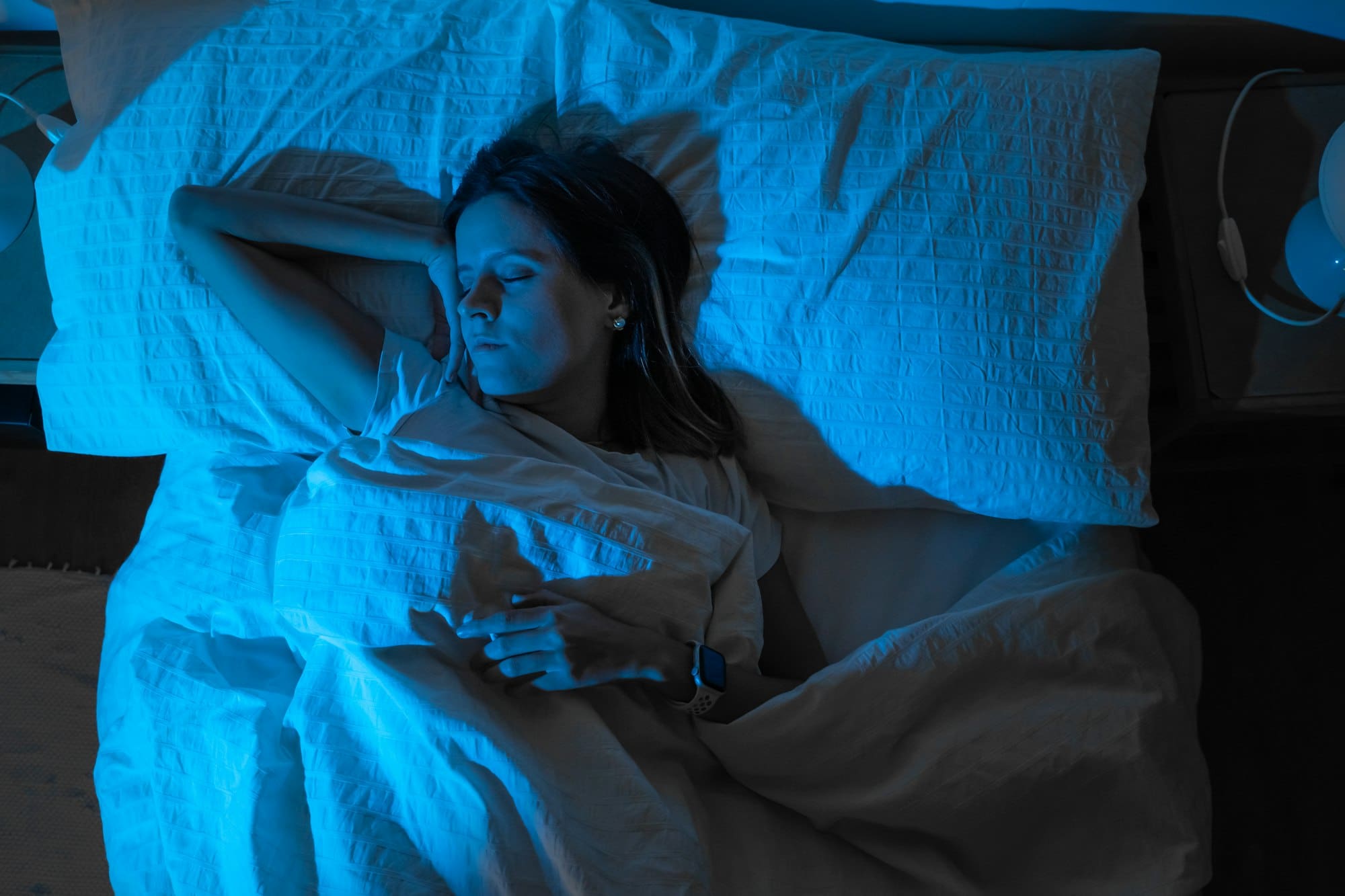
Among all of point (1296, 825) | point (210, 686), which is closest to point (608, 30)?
point (210, 686)

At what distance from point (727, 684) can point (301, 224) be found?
0.79 meters

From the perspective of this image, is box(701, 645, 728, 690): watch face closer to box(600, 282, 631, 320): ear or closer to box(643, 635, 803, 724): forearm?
box(643, 635, 803, 724): forearm

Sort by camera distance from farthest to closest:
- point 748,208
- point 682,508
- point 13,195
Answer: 1. point 13,195
2. point 748,208
3. point 682,508

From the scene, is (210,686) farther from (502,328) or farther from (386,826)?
(502,328)

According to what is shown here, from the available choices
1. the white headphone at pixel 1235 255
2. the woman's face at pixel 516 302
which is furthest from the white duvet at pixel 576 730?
the white headphone at pixel 1235 255

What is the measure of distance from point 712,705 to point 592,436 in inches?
15.8

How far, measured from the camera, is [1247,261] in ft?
3.95

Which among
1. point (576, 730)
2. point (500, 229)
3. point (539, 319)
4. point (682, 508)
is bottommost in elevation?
point (576, 730)

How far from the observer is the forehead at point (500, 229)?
1101 millimetres

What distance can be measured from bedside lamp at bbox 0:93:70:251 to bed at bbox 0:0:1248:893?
0.20 ft

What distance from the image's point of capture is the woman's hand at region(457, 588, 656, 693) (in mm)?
937

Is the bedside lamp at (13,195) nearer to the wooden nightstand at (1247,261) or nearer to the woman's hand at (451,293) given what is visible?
the woman's hand at (451,293)

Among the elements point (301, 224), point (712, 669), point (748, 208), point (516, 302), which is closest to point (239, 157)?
point (301, 224)

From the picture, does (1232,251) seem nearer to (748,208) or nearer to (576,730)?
(748,208)
